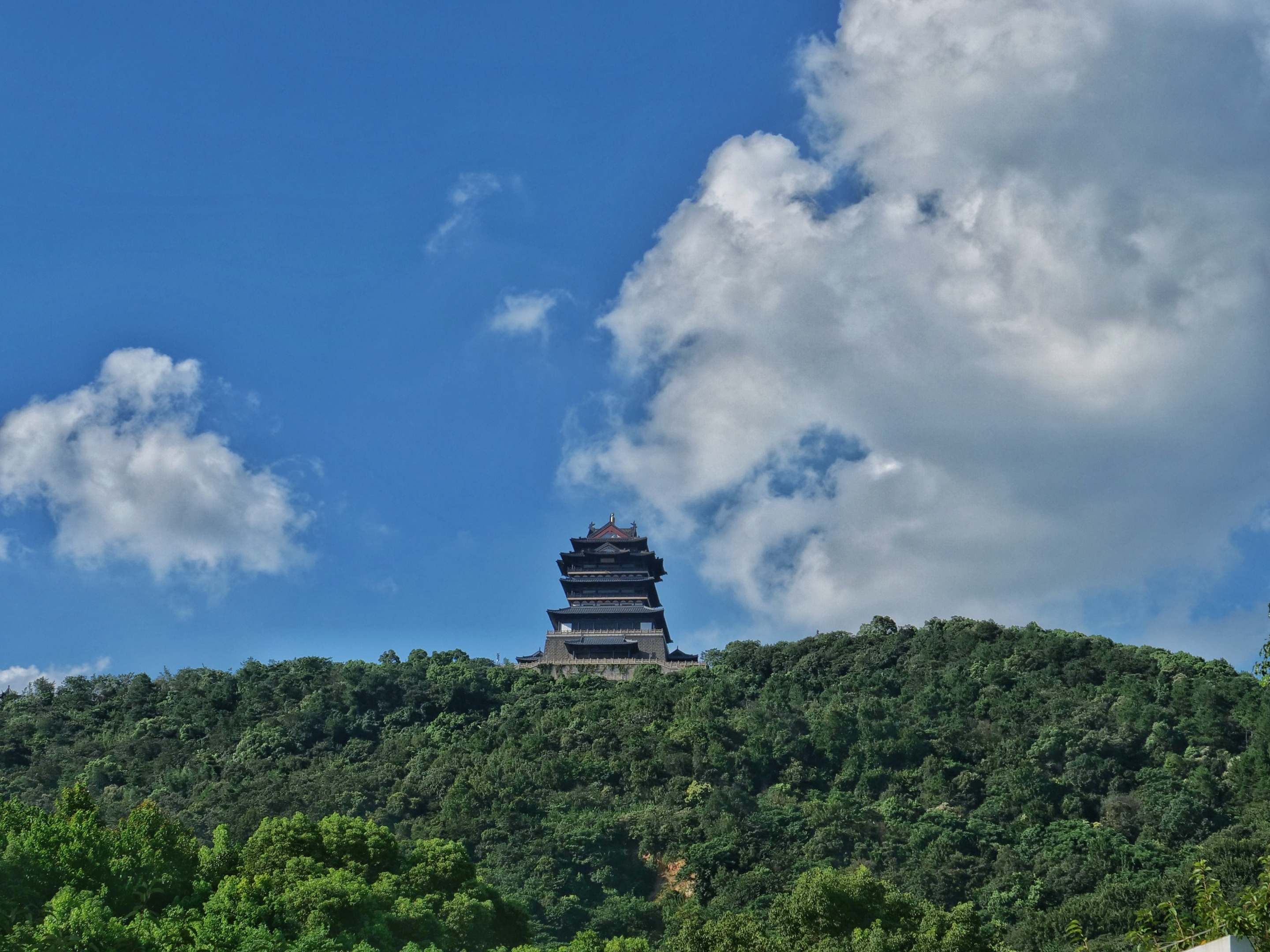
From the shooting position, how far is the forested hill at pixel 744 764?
2082 inches

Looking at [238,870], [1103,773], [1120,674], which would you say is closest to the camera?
[238,870]

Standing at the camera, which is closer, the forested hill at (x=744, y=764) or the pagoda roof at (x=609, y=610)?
the forested hill at (x=744, y=764)

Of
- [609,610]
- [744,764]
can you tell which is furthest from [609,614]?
[744,764]

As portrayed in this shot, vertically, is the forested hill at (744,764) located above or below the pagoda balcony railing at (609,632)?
below

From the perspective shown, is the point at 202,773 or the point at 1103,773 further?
the point at 202,773

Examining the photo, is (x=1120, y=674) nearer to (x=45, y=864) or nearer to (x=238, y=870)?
(x=238, y=870)

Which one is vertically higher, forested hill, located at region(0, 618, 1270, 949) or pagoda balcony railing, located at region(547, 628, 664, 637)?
pagoda balcony railing, located at region(547, 628, 664, 637)

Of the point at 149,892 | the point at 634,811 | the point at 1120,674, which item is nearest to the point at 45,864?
the point at 149,892

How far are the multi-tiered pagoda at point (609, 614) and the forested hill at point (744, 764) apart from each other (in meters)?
3.72

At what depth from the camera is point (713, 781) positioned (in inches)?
2429

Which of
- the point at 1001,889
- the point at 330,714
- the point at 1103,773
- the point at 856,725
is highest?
the point at 330,714

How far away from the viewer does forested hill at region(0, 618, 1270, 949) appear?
5288cm

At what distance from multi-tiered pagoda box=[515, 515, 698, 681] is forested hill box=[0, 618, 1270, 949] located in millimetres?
3724

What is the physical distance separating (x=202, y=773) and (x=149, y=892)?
1329 inches
